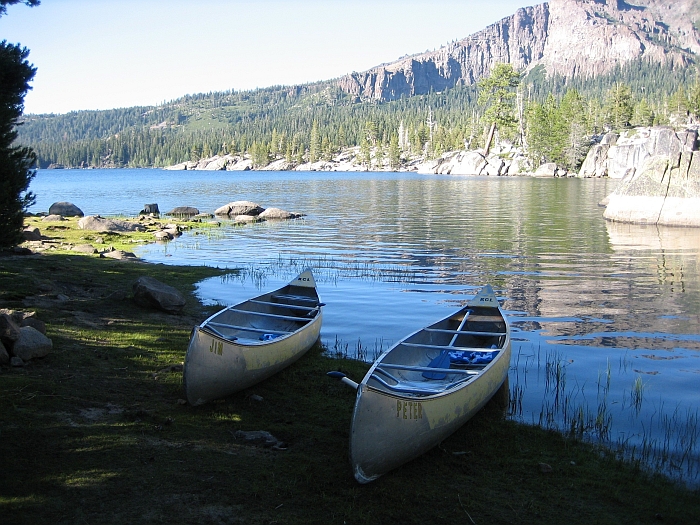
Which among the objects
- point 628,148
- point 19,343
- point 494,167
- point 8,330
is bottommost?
point 19,343

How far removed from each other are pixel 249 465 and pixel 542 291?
14689 millimetres

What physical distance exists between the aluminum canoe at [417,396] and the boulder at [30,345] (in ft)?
18.7

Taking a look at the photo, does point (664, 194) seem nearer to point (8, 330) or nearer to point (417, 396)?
point (417, 396)

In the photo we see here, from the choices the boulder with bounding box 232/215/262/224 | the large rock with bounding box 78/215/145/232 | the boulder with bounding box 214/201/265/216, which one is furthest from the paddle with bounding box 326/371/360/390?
the boulder with bounding box 214/201/265/216

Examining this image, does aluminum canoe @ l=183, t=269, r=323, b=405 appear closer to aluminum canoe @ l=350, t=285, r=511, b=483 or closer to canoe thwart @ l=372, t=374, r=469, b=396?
aluminum canoe @ l=350, t=285, r=511, b=483

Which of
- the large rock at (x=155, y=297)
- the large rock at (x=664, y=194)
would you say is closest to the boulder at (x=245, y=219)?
the large rock at (x=664, y=194)

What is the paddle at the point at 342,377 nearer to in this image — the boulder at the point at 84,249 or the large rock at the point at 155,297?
the large rock at the point at 155,297

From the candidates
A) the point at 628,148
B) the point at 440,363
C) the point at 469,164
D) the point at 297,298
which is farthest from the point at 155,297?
the point at 469,164

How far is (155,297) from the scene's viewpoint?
47.5ft

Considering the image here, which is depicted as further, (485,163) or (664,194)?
(485,163)

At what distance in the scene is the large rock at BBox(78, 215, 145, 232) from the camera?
114ft

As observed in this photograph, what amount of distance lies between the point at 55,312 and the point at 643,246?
26600 mm

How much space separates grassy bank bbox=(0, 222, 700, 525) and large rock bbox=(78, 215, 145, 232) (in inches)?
1011

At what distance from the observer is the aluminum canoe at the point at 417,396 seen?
6984 mm
